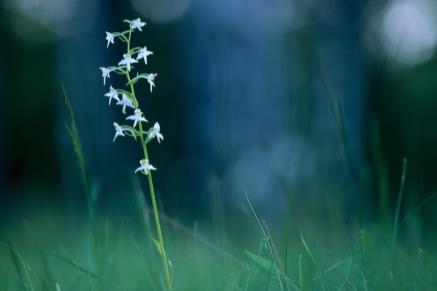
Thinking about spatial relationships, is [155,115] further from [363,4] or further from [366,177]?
[366,177]

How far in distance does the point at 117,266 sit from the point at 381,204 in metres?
0.92

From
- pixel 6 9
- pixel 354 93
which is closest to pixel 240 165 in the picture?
pixel 354 93

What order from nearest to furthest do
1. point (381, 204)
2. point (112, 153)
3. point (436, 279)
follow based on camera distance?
point (436, 279)
point (381, 204)
point (112, 153)

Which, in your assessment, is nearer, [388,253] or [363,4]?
[388,253]

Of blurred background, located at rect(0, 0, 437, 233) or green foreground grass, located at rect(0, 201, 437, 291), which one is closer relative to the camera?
green foreground grass, located at rect(0, 201, 437, 291)

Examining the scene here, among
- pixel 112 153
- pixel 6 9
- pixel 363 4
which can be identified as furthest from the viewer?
pixel 6 9

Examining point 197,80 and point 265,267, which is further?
point 197,80

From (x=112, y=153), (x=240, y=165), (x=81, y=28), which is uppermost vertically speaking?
(x=81, y=28)

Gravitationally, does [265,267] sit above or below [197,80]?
below

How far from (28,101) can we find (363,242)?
17408 millimetres

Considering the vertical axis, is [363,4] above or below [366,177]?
above

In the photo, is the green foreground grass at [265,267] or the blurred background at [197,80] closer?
the green foreground grass at [265,267]

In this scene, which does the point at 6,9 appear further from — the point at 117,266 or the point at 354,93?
the point at 117,266

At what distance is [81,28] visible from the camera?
727 inches
